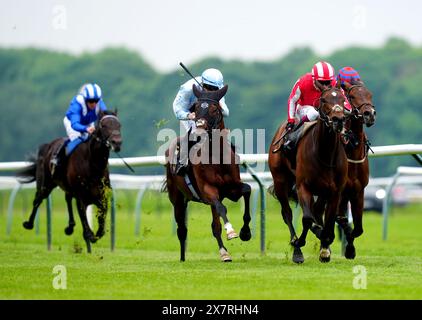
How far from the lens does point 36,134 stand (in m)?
49.9

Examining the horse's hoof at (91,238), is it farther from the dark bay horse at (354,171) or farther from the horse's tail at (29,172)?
the dark bay horse at (354,171)

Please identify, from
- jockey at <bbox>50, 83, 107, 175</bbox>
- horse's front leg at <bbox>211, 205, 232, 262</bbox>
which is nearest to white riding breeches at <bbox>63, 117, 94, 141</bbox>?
jockey at <bbox>50, 83, 107, 175</bbox>

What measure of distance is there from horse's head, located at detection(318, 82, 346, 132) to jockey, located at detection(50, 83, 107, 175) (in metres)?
4.32

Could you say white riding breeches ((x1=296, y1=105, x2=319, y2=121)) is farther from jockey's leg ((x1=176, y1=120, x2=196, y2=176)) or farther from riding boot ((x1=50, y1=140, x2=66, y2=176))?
riding boot ((x1=50, y1=140, x2=66, y2=176))

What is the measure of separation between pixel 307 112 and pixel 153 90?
42.5 meters

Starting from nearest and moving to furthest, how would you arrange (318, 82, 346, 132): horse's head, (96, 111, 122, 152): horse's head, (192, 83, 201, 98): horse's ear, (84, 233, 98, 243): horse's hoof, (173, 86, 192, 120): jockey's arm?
(318, 82, 346, 132): horse's head, (192, 83, 201, 98): horse's ear, (173, 86, 192, 120): jockey's arm, (96, 111, 122, 152): horse's head, (84, 233, 98, 243): horse's hoof

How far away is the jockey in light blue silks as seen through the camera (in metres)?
11.4

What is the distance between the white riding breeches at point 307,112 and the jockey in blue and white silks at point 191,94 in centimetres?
76

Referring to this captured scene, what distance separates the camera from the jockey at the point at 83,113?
13977mm

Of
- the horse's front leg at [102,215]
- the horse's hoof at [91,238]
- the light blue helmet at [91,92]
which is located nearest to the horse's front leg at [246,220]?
the horse's front leg at [102,215]

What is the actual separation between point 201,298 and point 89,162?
619 centimetres

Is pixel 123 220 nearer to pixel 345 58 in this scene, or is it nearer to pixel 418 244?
pixel 418 244

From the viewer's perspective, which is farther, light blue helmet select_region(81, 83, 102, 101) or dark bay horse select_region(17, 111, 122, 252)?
light blue helmet select_region(81, 83, 102, 101)
